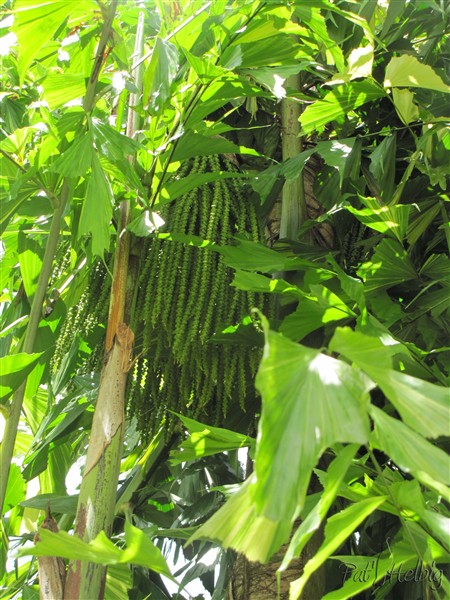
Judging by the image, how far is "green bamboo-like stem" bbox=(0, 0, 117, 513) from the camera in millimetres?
1106

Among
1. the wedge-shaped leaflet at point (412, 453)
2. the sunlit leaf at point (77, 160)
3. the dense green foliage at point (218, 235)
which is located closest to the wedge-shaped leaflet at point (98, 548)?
the dense green foliage at point (218, 235)

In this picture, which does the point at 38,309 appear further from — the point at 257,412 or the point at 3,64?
the point at 3,64

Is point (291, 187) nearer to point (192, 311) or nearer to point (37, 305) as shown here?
point (192, 311)

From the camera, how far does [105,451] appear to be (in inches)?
39.1

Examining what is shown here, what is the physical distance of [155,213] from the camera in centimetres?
114

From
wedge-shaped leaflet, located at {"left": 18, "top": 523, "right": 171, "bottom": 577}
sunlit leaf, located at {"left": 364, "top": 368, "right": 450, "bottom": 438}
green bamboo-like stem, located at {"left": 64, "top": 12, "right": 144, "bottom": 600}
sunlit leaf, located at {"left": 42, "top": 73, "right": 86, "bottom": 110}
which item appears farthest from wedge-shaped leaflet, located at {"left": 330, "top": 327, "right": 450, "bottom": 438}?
sunlit leaf, located at {"left": 42, "top": 73, "right": 86, "bottom": 110}

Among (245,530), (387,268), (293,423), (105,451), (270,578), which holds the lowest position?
(270,578)

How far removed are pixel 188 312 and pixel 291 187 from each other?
15.3 inches

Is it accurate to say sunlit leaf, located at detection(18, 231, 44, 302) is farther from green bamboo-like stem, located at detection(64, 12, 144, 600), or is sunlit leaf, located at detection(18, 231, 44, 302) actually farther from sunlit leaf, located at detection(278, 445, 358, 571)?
sunlit leaf, located at detection(278, 445, 358, 571)

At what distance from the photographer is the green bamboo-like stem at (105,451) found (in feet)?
3.00

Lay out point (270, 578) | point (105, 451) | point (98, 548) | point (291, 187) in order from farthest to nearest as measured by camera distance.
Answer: point (291, 187) → point (270, 578) → point (105, 451) → point (98, 548)


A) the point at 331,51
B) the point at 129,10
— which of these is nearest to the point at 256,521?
the point at 331,51

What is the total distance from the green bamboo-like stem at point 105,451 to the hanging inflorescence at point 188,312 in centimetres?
6

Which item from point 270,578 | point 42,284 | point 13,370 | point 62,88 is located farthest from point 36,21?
point 270,578
